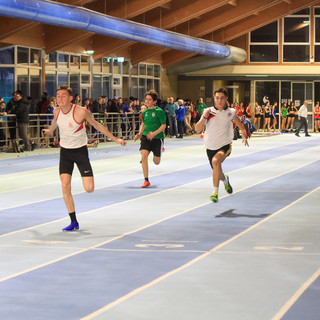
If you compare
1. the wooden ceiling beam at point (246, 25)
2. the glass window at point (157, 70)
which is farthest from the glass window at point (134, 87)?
the wooden ceiling beam at point (246, 25)

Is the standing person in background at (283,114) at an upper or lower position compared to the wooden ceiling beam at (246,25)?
lower

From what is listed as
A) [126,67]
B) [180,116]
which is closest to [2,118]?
[180,116]

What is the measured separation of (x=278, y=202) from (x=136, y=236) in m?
3.86

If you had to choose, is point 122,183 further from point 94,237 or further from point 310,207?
point 94,237

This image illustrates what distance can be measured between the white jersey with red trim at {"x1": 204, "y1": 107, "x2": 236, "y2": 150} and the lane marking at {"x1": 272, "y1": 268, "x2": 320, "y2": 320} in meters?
5.59

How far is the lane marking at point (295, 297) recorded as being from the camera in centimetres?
567

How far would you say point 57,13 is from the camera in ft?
82.8

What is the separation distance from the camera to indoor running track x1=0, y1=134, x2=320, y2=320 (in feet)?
19.6

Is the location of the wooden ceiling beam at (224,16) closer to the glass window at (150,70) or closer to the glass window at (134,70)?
the glass window at (134,70)

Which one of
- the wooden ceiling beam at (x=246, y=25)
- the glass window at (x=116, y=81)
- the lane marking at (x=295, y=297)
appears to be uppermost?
the wooden ceiling beam at (x=246, y=25)

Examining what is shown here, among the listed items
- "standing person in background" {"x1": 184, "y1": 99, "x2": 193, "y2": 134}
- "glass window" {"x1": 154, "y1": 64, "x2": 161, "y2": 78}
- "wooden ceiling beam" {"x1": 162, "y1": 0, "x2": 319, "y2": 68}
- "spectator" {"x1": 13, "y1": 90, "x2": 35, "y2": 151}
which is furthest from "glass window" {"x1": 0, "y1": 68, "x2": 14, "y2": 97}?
"wooden ceiling beam" {"x1": 162, "y1": 0, "x2": 319, "y2": 68}

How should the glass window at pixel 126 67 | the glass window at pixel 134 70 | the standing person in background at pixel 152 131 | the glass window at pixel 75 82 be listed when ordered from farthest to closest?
the glass window at pixel 134 70 < the glass window at pixel 126 67 < the glass window at pixel 75 82 < the standing person in background at pixel 152 131

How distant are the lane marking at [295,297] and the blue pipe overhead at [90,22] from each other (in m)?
16.6

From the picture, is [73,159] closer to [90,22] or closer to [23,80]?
[90,22]
